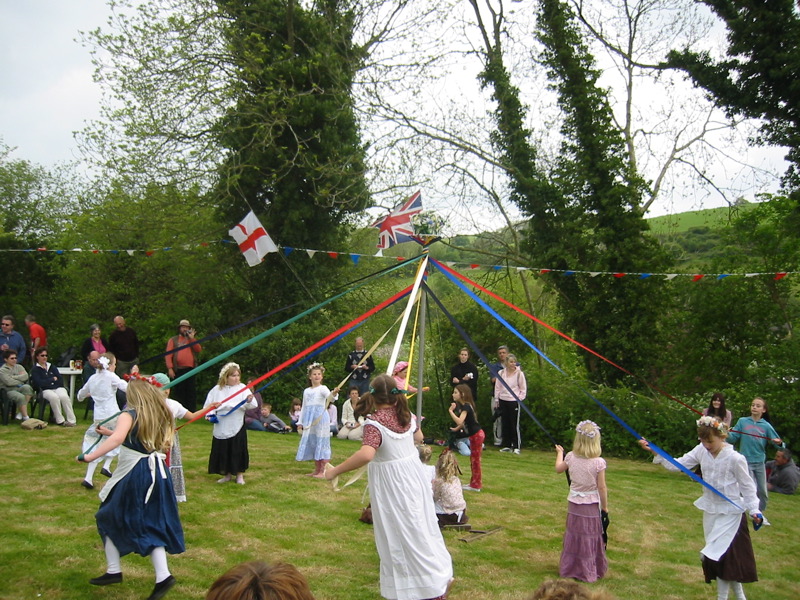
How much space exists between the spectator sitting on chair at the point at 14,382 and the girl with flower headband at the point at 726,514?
9.38 meters

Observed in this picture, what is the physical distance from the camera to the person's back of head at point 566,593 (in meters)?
2.01

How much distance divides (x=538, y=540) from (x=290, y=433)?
262 inches

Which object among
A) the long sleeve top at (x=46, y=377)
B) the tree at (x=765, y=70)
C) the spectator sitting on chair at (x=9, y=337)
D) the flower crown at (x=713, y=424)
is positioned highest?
the tree at (x=765, y=70)

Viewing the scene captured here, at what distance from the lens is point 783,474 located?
974 centimetres

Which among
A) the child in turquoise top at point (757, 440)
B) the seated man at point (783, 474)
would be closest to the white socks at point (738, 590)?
the child in turquoise top at point (757, 440)

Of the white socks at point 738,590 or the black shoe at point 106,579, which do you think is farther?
the white socks at point 738,590

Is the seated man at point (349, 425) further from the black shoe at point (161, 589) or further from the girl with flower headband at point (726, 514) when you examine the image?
the black shoe at point (161, 589)

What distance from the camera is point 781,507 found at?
9008 millimetres

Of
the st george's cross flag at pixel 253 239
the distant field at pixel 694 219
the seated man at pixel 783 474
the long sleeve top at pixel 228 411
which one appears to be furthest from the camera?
the distant field at pixel 694 219

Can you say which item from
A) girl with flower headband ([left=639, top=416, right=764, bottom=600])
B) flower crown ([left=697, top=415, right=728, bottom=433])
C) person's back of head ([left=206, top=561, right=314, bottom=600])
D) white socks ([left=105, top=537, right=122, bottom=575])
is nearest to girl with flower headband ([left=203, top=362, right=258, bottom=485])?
white socks ([left=105, top=537, right=122, bottom=575])

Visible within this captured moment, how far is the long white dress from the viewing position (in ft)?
15.4

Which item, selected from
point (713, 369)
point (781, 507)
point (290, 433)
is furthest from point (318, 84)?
point (781, 507)

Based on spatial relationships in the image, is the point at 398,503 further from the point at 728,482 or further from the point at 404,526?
the point at 728,482

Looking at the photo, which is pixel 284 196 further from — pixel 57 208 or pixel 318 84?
pixel 57 208
